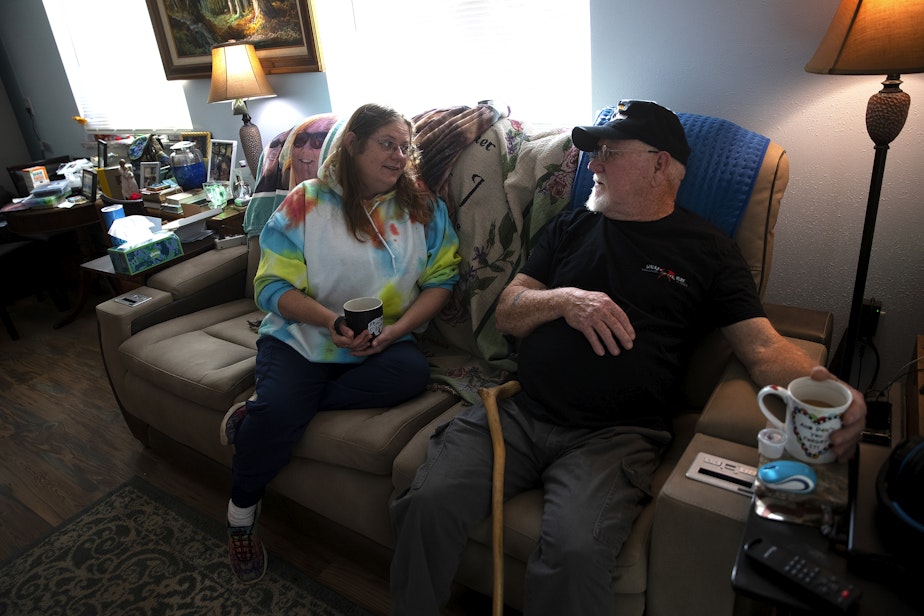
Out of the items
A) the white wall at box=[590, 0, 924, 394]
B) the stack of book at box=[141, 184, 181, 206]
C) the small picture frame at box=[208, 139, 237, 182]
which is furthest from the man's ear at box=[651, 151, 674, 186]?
the stack of book at box=[141, 184, 181, 206]

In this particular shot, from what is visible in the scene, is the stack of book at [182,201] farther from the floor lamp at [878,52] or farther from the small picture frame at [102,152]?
the floor lamp at [878,52]

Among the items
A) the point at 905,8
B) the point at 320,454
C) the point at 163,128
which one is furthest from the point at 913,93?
the point at 163,128

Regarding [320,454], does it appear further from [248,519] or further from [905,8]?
[905,8]

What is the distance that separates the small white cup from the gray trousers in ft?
1.06

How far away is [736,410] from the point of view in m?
1.19

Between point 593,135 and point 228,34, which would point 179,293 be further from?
point 593,135

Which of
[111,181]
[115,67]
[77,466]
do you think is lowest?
[77,466]

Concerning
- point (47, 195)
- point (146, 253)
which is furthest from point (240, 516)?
point (47, 195)

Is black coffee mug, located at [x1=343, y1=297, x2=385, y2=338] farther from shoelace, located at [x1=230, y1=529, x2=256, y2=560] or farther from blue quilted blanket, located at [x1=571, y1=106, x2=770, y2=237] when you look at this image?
blue quilted blanket, located at [x1=571, y1=106, x2=770, y2=237]

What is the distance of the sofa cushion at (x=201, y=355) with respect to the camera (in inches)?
69.7

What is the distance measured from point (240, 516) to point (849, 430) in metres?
1.39

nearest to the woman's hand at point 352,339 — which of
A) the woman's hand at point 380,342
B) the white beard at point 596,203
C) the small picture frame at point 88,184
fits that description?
the woman's hand at point 380,342

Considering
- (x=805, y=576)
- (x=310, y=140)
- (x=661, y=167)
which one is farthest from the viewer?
(x=310, y=140)

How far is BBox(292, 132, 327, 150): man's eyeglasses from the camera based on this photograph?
2096 mm
